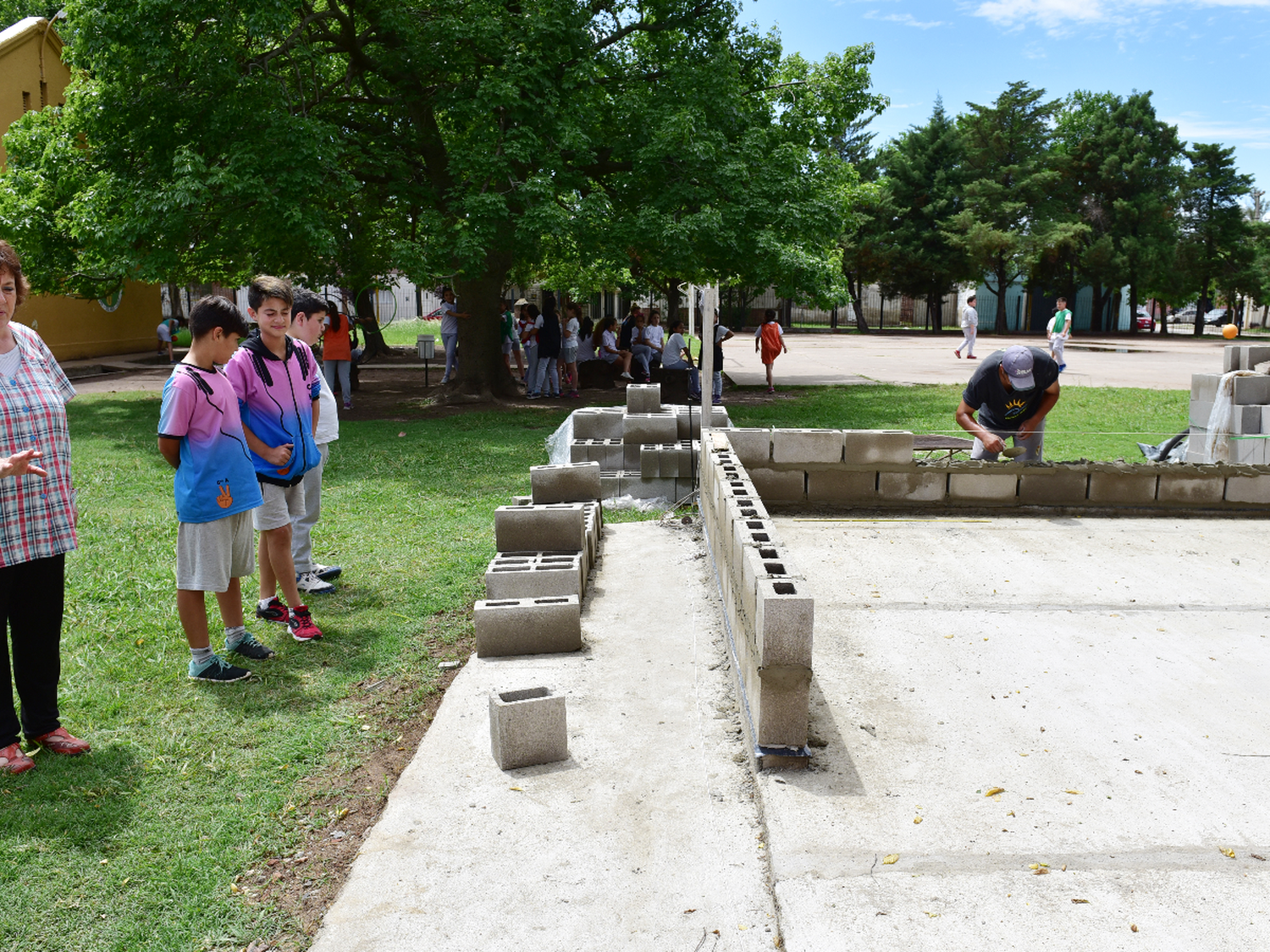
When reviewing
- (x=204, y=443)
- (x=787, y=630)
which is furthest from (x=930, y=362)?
(x=787, y=630)

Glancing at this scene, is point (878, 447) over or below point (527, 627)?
over

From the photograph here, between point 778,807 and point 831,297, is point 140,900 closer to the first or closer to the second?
point 778,807

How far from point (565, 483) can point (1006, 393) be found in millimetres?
3580

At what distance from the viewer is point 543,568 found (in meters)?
5.99

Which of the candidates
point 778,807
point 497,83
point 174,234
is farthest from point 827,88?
point 778,807

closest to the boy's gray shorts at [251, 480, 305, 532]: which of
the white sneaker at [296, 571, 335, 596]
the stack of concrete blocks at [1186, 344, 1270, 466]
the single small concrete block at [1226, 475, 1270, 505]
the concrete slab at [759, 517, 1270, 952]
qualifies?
the white sneaker at [296, 571, 335, 596]

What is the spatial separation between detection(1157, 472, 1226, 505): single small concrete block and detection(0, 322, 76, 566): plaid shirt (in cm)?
774

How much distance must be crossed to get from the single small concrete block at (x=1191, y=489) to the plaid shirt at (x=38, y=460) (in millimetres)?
7740

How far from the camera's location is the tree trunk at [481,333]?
59.3 ft

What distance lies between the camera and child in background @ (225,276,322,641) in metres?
5.41

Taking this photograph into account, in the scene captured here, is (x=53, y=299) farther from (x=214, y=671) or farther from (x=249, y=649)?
(x=214, y=671)

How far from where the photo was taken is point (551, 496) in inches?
304

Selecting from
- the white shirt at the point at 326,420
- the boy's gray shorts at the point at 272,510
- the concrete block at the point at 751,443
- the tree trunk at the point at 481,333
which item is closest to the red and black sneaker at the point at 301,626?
the boy's gray shorts at the point at 272,510

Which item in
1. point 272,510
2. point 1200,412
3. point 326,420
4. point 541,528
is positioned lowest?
point 541,528
